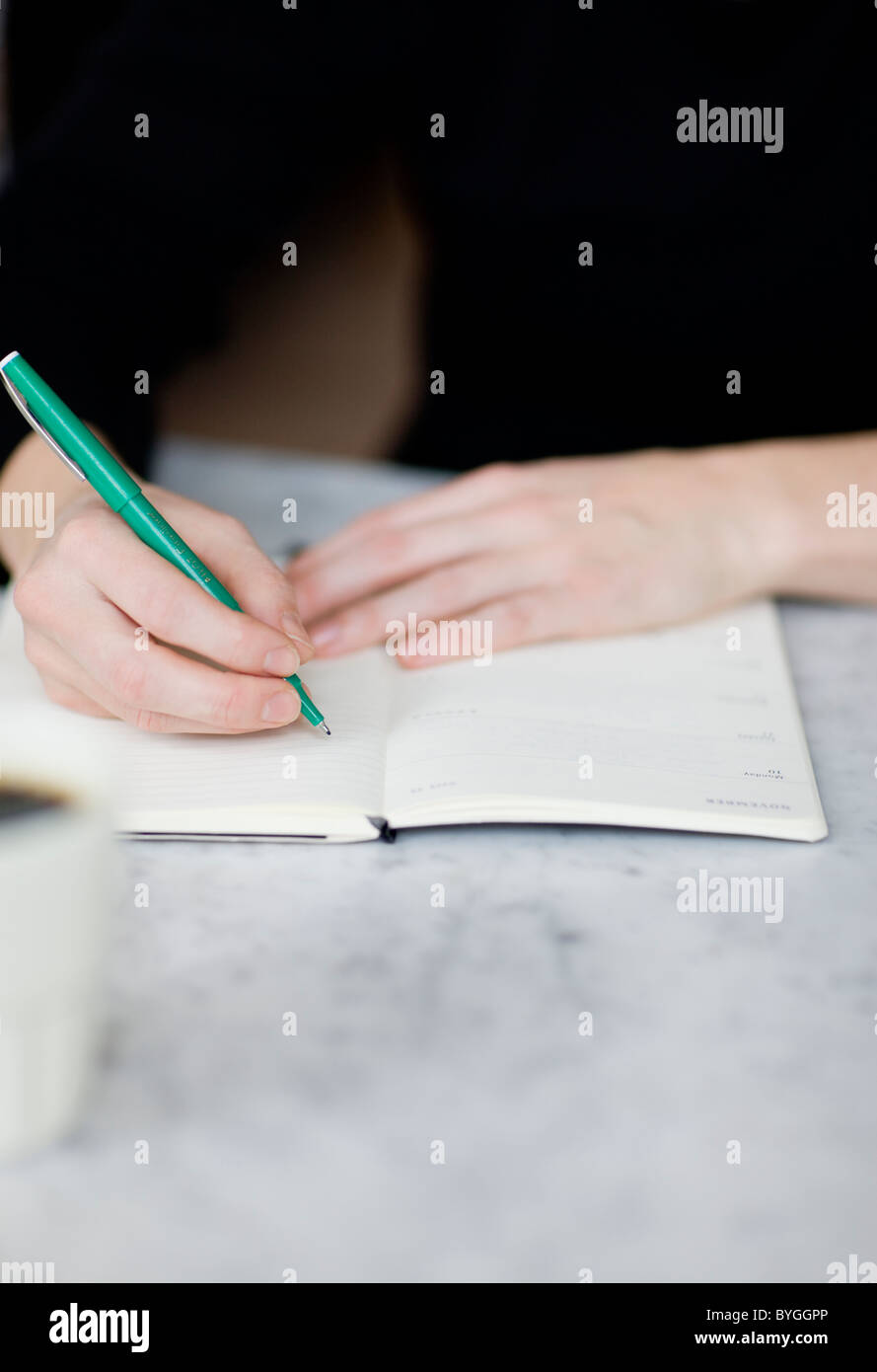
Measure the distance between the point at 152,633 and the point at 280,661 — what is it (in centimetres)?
8

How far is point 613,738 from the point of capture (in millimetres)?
682

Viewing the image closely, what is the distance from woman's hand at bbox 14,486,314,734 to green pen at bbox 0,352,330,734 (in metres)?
0.01

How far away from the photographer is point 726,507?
2.87ft

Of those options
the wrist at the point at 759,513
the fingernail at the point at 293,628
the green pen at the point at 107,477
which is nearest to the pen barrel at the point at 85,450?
the green pen at the point at 107,477

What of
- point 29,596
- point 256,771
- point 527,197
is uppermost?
point 527,197

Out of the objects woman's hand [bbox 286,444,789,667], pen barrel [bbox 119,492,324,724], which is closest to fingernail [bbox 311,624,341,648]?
woman's hand [bbox 286,444,789,667]

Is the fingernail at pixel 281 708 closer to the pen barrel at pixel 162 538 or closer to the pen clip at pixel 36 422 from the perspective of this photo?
the pen barrel at pixel 162 538

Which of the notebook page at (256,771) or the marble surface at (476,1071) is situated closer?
the marble surface at (476,1071)

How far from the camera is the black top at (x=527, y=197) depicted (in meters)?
1.06

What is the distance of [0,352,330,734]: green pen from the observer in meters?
0.65

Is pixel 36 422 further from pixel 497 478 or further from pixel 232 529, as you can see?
pixel 497 478

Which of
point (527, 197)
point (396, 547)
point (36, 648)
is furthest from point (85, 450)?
point (527, 197)

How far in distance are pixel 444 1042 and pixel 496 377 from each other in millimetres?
874

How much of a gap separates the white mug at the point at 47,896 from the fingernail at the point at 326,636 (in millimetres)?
365
